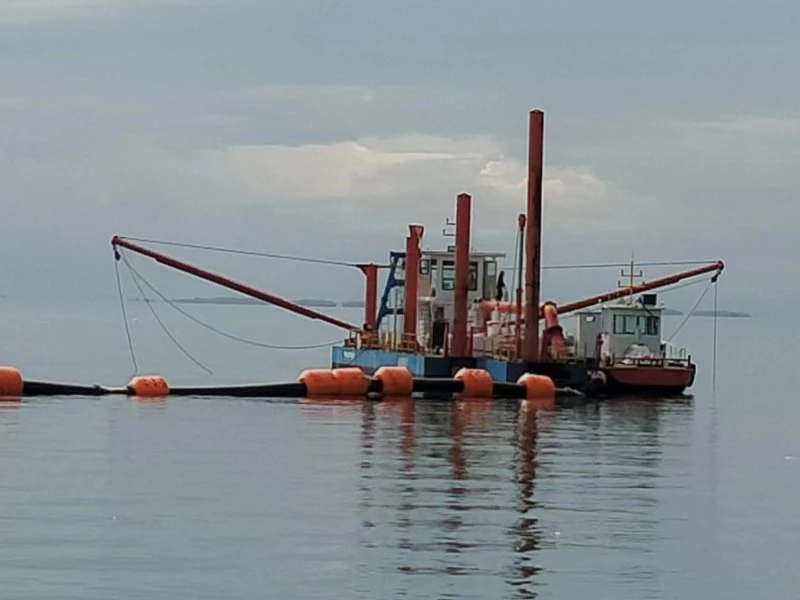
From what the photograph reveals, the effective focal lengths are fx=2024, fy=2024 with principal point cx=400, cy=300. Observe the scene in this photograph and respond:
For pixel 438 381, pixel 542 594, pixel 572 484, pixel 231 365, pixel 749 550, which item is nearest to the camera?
pixel 542 594

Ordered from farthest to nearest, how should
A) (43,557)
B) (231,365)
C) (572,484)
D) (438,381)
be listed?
(231,365) < (438,381) < (572,484) < (43,557)

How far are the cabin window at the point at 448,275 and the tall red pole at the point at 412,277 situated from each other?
2099 millimetres

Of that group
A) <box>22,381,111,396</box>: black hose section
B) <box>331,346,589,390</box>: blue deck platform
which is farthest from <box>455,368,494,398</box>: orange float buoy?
<box>22,381,111,396</box>: black hose section

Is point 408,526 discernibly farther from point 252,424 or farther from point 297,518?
point 252,424

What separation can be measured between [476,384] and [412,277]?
9.68 m

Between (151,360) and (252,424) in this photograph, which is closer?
(252,424)

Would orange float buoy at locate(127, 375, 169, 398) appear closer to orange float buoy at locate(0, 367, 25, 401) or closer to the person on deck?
orange float buoy at locate(0, 367, 25, 401)

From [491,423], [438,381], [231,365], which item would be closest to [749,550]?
[491,423]

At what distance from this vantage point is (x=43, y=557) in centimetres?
2977

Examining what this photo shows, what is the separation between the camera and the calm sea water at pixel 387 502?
95.3 ft

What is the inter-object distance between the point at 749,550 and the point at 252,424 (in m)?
26.1

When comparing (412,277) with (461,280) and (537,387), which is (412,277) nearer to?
(461,280)

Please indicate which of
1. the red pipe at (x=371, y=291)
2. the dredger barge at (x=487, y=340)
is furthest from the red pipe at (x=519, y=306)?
the red pipe at (x=371, y=291)

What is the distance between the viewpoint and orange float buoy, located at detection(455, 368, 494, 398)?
68.4 m
